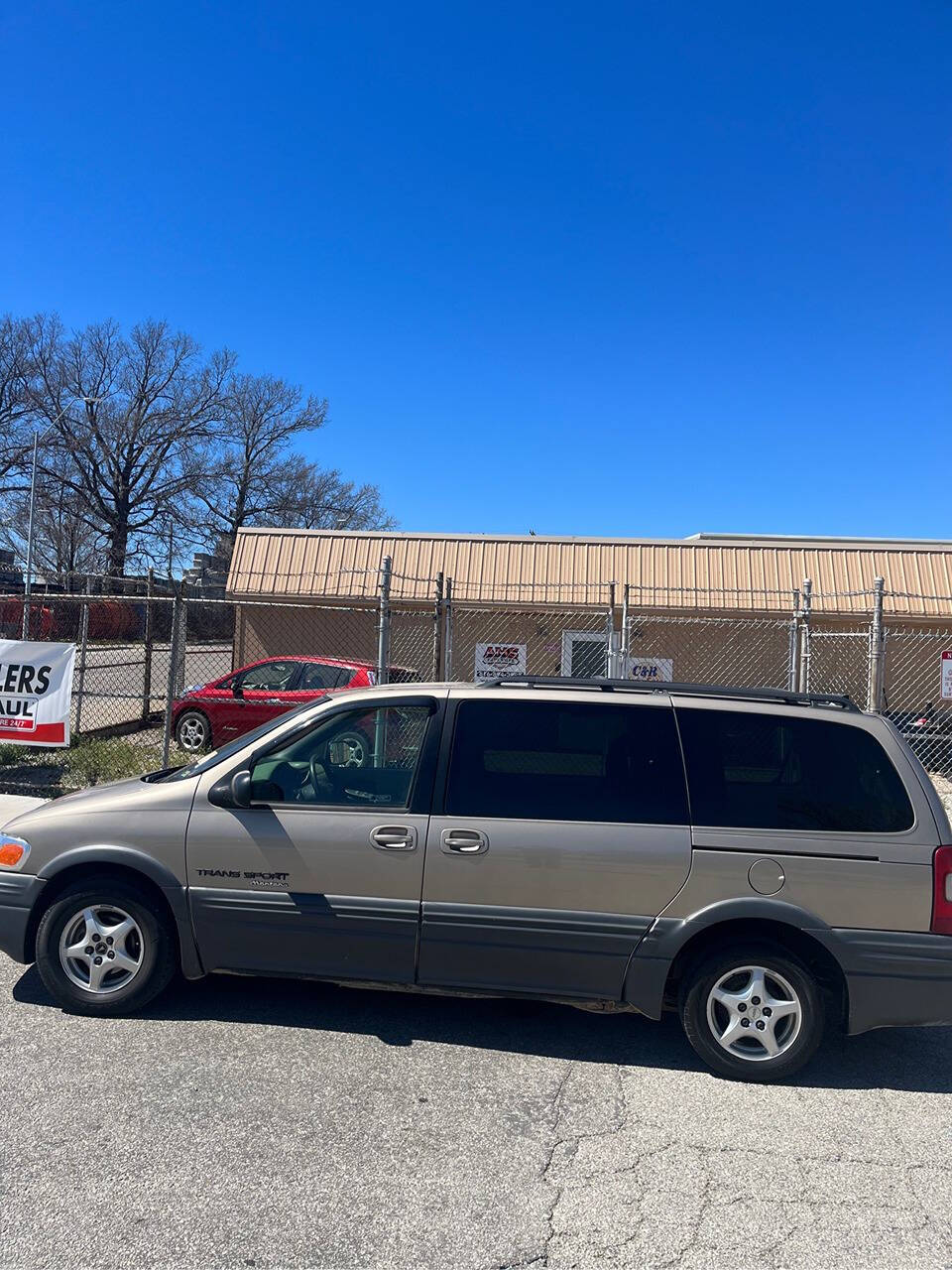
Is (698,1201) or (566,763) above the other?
(566,763)

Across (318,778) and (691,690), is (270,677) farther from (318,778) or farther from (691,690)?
(691,690)

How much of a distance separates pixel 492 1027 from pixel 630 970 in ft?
2.83

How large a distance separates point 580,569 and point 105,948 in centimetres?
1321

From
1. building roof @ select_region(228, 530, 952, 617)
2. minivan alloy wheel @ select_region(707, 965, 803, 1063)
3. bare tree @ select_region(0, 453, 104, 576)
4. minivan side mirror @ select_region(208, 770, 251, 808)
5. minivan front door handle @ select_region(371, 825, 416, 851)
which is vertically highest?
→ bare tree @ select_region(0, 453, 104, 576)

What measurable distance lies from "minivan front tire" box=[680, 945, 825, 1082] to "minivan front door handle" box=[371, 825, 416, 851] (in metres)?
1.40

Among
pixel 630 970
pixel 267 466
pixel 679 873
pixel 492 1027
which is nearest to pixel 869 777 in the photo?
pixel 679 873

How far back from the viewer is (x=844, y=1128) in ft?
12.1

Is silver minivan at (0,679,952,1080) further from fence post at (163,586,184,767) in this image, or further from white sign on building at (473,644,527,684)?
white sign on building at (473,644,527,684)

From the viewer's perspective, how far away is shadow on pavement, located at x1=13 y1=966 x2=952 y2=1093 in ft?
14.0

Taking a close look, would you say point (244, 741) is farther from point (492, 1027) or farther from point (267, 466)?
point (267, 466)

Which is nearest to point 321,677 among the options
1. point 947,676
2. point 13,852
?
point 947,676

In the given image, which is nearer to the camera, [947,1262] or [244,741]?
[947,1262]

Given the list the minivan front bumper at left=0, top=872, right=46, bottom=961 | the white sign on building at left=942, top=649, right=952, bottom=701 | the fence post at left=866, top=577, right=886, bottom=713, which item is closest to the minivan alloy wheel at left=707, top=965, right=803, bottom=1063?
the minivan front bumper at left=0, top=872, right=46, bottom=961

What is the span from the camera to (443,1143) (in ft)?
11.3
